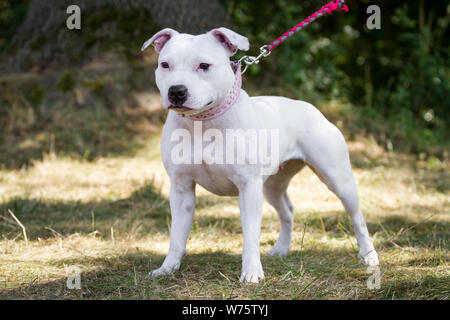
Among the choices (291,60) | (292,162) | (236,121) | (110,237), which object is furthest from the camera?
(291,60)

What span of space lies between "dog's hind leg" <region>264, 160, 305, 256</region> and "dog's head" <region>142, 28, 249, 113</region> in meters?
1.15

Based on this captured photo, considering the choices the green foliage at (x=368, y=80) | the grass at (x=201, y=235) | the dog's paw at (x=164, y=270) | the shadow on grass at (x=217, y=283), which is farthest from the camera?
the green foliage at (x=368, y=80)

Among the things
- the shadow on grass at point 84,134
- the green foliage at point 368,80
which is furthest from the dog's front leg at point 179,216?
the green foliage at point 368,80

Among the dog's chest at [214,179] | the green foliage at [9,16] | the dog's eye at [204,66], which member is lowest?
the dog's chest at [214,179]

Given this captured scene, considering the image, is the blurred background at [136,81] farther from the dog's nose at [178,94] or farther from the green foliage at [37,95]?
the dog's nose at [178,94]

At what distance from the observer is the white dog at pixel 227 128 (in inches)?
114

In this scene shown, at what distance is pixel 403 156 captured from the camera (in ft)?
23.0

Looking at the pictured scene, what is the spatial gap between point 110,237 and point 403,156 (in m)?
4.32

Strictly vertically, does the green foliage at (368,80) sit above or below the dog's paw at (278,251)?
above

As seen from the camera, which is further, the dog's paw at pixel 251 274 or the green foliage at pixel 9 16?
the green foliage at pixel 9 16

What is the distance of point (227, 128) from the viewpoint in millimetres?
3164
